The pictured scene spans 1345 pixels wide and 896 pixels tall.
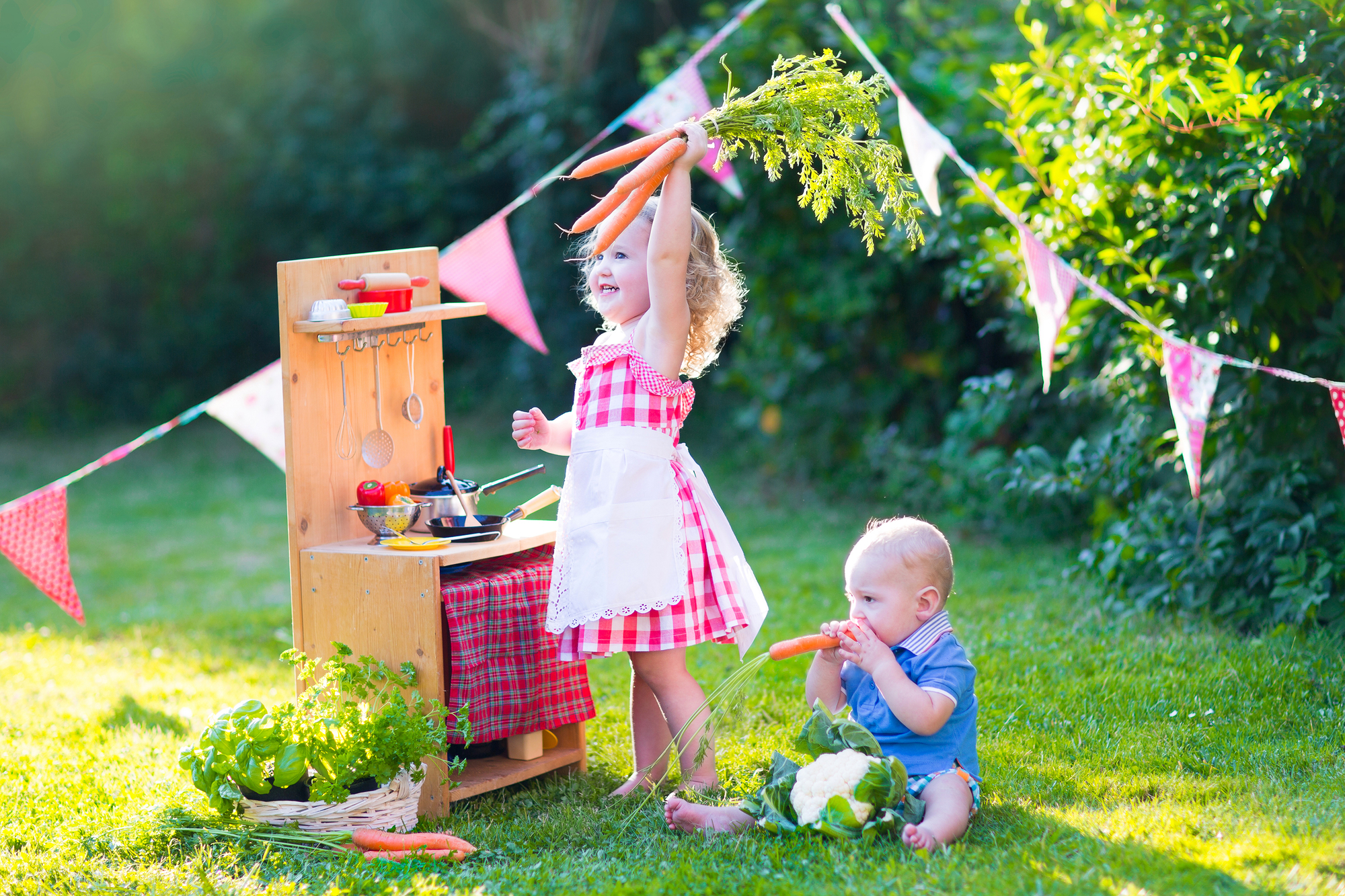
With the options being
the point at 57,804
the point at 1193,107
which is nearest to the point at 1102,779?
the point at 1193,107

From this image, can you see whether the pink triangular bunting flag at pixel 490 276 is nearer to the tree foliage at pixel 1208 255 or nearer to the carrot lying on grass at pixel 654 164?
the carrot lying on grass at pixel 654 164

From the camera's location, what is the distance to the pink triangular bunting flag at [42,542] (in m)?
3.68

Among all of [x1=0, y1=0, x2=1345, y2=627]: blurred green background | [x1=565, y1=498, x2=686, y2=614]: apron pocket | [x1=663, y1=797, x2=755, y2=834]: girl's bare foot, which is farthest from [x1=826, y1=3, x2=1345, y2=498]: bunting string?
[x1=663, y1=797, x2=755, y2=834]: girl's bare foot

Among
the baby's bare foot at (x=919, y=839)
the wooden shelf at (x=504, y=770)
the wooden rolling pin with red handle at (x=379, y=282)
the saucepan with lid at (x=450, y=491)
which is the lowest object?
the wooden shelf at (x=504, y=770)

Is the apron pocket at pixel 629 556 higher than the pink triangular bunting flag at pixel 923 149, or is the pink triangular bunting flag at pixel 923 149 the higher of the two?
the pink triangular bunting flag at pixel 923 149

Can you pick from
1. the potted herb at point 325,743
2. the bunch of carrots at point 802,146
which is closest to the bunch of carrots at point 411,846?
the potted herb at point 325,743

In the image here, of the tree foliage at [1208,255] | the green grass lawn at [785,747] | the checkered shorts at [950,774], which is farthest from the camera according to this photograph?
the tree foliage at [1208,255]

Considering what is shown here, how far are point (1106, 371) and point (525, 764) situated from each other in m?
2.53

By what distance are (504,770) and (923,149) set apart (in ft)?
6.85

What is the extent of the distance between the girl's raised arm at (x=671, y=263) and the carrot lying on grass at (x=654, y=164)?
0.02m

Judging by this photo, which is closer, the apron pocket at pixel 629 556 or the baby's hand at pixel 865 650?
the baby's hand at pixel 865 650

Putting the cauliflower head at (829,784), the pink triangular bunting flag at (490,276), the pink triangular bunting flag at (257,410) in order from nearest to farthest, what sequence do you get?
the cauliflower head at (829,784) < the pink triangular bunting flag at (257,410) < the pink triangular bunting flag at (490,276)

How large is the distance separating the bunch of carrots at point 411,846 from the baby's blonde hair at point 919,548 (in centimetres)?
111

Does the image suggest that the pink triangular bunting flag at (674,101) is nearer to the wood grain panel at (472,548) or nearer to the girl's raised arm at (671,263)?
the girl's raised arm at (671,263)
